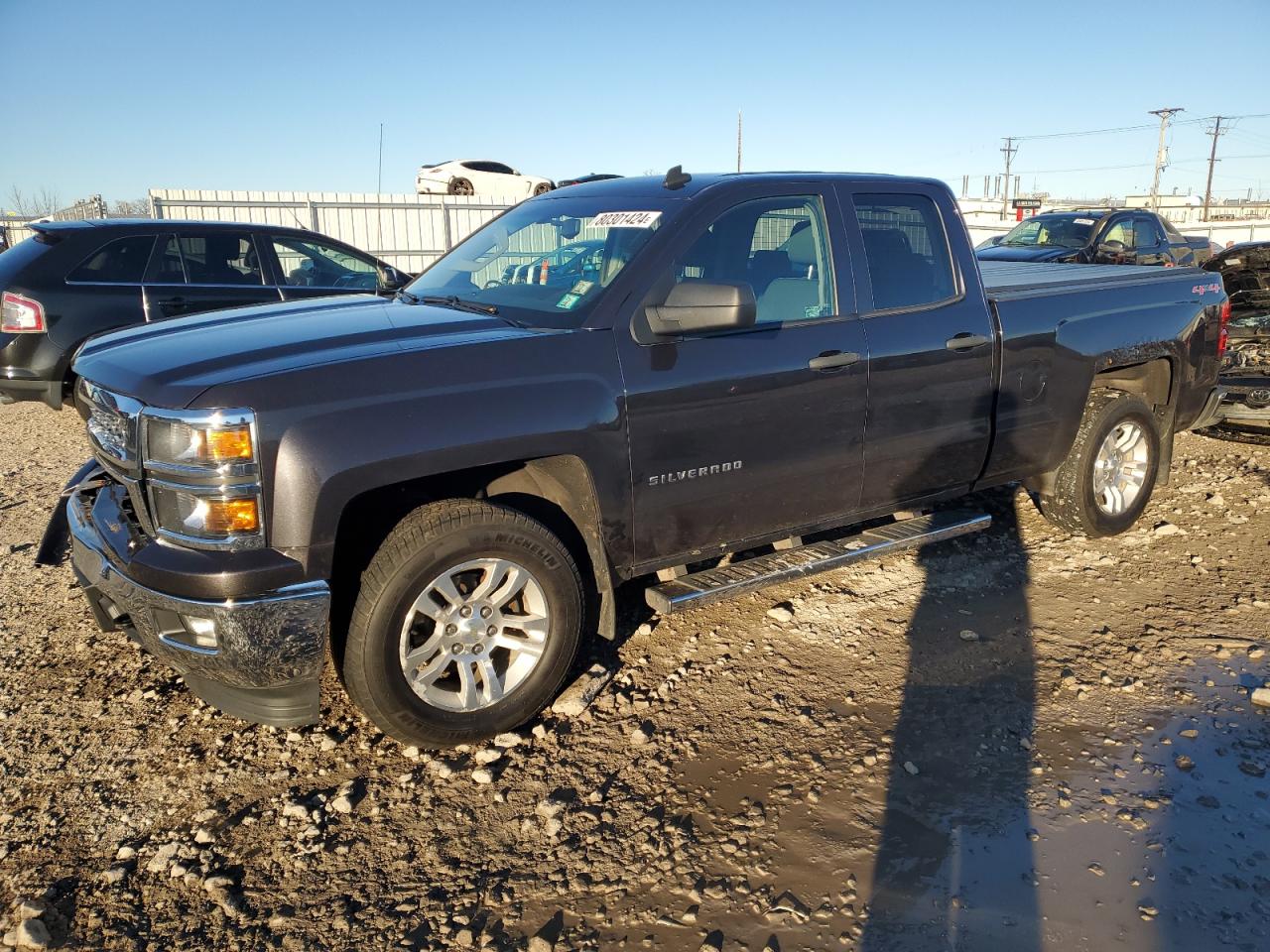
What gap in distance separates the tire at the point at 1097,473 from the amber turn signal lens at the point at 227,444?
4.28m

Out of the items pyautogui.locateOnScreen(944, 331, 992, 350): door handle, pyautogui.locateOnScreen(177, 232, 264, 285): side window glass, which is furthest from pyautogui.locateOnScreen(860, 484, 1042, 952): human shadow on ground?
pyautogui.locateOnScreen(177, 232, 264, 285): side window glass

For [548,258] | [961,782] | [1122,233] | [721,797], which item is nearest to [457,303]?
[548,258]

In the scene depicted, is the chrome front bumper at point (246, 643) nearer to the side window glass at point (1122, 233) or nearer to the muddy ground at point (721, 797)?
the muddy ground at point (721, 797)

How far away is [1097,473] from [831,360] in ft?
7.72

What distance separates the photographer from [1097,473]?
5.18 m

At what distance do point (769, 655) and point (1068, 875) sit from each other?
1.56m

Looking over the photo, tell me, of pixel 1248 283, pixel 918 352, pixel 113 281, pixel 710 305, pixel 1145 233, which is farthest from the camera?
pixel 1145 233

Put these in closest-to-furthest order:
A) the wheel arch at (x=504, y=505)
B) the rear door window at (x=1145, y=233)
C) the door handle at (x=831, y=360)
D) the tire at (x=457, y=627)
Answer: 1. the tire at (x=457, y=627)
2. the wheel arch at (x=504, y=505)
3. the door handle at (x=831, y=360)
4. the rear door window at (x=1145, y=233)

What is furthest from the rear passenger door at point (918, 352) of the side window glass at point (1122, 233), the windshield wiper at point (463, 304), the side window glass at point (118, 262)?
the side window glass at point (1122, 233)

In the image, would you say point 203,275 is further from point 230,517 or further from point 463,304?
point 230,517

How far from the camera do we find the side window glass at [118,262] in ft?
22.9

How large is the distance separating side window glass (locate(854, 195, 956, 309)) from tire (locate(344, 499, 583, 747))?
1997 mm

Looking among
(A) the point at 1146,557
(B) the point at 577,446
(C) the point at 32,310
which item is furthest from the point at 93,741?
(A) the point at 1146,557

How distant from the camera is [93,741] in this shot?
10.7ft
